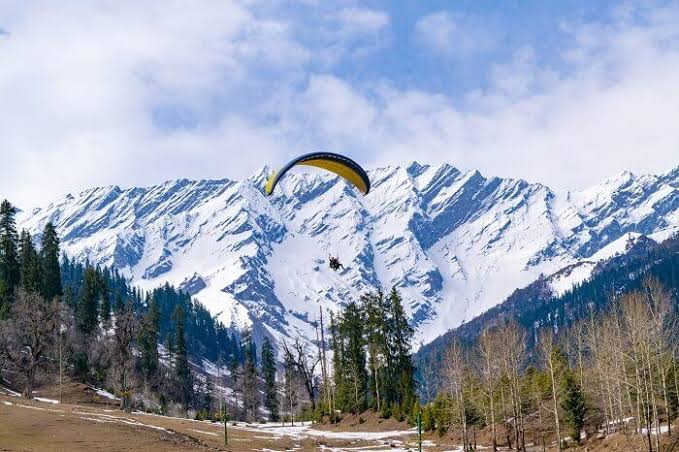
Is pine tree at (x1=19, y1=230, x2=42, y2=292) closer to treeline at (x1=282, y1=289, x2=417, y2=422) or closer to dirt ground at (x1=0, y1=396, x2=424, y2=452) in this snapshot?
treeline at (x1=282, y1=289, x2=417, y2=422)

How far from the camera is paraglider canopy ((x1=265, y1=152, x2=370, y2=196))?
48.5 metres

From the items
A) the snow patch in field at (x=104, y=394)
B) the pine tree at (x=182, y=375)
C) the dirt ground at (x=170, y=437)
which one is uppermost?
the pine tree at (x=182, y=375)

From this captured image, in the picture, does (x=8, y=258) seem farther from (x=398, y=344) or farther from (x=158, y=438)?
(x=158, y=438)

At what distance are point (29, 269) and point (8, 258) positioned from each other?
11.7 ft

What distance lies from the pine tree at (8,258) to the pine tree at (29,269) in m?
0.99

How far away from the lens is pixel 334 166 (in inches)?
2130

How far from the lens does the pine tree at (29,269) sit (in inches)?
4245

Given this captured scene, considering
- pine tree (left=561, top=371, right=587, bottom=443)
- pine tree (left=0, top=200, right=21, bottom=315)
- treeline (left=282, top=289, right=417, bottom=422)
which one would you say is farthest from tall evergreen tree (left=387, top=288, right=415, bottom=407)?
pine tree (left=0, top=200, right=21, bottom=315)

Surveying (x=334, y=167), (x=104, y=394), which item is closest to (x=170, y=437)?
(x=334, y=167)

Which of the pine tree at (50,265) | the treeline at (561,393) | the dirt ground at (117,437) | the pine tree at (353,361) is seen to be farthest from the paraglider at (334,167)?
the pine tree at (50,265)

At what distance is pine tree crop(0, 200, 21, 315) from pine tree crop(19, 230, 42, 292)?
99cm

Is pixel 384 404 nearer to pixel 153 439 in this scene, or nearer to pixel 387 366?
pixel 387 366

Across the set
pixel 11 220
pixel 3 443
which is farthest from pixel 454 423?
pixel 11 220

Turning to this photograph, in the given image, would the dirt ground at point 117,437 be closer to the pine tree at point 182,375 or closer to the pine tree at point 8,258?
the pine tree at point 8,258
